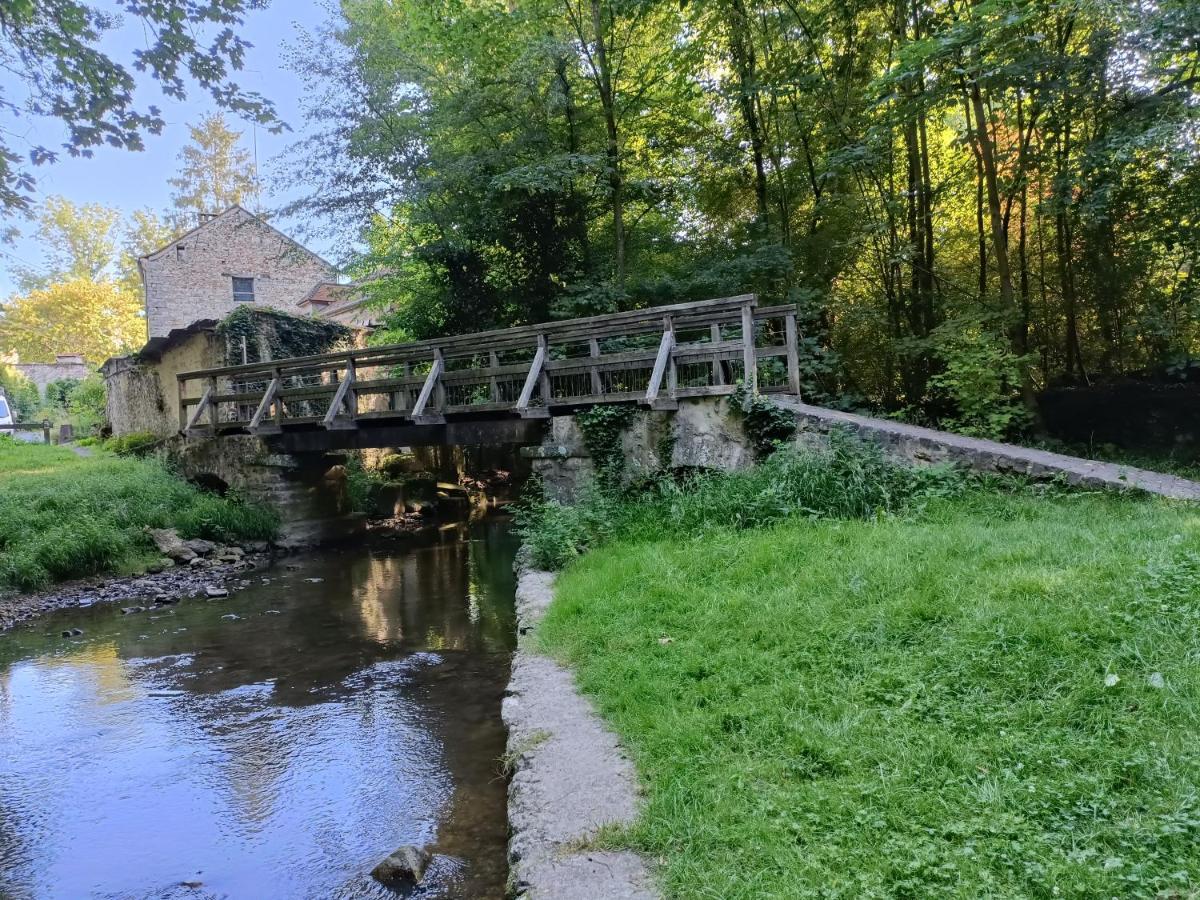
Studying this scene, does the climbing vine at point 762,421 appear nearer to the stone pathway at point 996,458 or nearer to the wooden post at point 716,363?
the stone pathway at point 996,458

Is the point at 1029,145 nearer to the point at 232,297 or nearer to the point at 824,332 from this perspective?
the point at 824,332

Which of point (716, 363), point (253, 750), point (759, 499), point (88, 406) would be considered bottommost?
point (253, 750)

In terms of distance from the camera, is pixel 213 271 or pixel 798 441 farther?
pixel 213 271

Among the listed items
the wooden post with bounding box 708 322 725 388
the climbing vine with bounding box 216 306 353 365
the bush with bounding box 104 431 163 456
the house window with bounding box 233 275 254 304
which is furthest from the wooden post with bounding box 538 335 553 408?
the house window with bounding box 233 275 254 304

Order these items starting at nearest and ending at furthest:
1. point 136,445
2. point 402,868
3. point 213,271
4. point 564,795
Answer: point 564,795 → point 402,868 → point 136,445 → point 213,271

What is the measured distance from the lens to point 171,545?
11.8 meters

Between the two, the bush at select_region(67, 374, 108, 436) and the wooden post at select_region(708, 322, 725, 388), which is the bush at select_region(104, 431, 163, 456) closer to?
the bush at select_region(67, 374, 108, 436)

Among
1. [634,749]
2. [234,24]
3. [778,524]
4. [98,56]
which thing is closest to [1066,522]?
[778,524]

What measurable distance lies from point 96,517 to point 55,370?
5187 centimetres

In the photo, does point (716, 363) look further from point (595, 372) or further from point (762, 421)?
point (595, 372)

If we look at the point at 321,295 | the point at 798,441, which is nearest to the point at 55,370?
the point at 321,295

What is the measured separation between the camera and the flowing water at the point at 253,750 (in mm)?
3730

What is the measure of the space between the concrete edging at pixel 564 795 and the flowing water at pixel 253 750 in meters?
0.69

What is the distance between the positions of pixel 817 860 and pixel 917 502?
4207 mm
